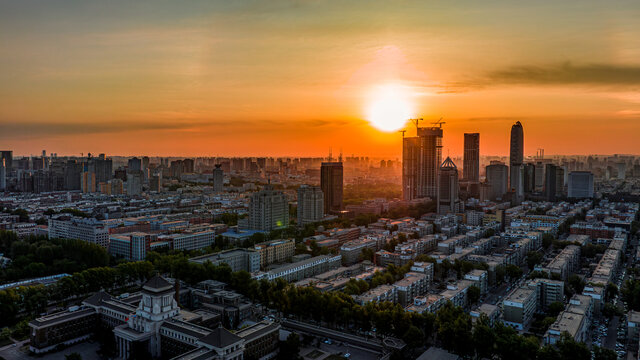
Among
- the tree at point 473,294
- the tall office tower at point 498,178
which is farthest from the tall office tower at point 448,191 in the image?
the tree at point 473,294

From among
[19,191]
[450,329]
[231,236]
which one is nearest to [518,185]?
[231,236]

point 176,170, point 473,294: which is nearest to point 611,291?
point 473,294

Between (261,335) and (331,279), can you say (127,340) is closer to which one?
(261,335)

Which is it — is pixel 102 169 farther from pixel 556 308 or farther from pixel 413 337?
pixel 556 308

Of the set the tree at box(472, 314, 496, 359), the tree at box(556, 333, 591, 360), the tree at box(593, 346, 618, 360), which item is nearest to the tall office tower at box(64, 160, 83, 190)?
the tree at box(472, 314, 496, 359)

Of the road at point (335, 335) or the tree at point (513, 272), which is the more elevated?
the tree at point (513, 272)

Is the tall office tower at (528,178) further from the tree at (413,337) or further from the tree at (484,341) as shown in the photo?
the tree at (413,337)
